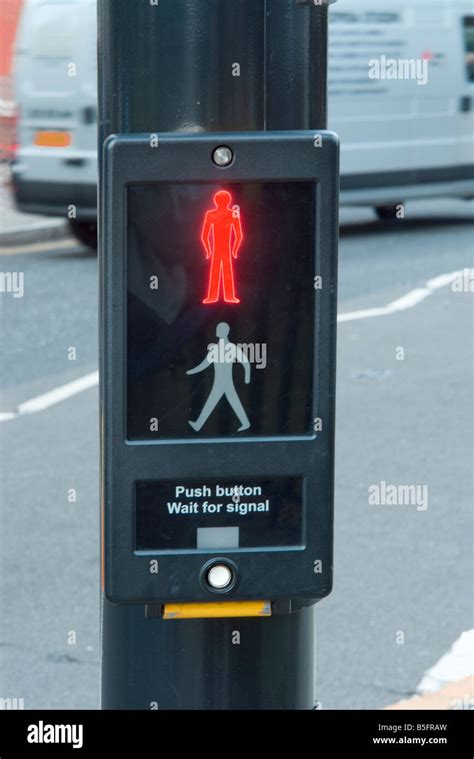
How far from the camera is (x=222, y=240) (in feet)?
5.72

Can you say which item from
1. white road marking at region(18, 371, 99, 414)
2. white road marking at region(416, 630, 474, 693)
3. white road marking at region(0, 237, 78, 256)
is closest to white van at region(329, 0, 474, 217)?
white road marking at region(0, 237, 78, 256)

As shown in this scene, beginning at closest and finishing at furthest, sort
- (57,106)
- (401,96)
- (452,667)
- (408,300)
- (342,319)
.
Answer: (452,667) → (342,319) → (408,300) → (57,106) → (401,96)

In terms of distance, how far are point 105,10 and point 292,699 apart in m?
1.06

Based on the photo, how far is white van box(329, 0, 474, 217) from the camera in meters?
13.6

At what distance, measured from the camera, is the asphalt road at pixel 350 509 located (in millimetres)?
4477

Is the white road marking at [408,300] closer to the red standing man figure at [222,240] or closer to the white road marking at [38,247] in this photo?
the white road marking at [38,247]

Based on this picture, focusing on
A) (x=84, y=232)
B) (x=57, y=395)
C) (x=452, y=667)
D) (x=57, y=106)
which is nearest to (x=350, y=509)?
(x=452, y=667)

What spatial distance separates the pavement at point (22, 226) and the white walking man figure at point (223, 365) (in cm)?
1228

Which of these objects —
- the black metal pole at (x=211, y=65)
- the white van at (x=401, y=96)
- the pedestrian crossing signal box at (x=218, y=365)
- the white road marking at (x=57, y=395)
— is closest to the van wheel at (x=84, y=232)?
the white van at (x=401, y=96)

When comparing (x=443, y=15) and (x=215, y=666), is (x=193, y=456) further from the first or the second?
(x=443, y=15)

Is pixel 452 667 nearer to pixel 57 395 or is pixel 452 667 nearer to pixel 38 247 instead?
pixel 57 395

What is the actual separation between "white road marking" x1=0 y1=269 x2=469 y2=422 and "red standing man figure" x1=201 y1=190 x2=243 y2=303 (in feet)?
18.4
